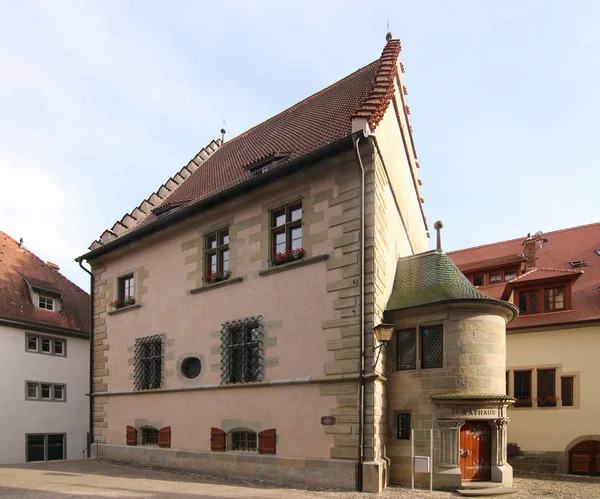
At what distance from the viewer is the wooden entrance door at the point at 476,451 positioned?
12.8 m

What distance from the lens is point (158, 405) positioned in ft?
55.8

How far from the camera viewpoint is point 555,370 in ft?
60.1

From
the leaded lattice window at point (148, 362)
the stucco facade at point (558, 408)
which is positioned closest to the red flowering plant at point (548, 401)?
the stucco facade at point (558, 408)

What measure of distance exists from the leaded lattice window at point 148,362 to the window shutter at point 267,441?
4.73 m

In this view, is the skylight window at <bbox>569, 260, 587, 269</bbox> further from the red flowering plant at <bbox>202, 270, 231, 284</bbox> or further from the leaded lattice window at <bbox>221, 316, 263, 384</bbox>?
the red flowering plant at <bbox>202, 270, 231, 284</bbox>

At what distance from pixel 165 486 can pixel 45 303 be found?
1614cm

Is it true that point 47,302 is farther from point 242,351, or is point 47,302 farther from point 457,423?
point 457,423

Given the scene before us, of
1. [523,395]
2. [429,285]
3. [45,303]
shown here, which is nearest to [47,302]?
[45,303]

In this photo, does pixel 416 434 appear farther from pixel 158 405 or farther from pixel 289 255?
pixel 158 405

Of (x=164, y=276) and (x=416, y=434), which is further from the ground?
(x=164, y=276)

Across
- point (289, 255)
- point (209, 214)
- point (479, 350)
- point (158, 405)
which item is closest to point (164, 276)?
point (209, 214)

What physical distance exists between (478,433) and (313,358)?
4.16 m

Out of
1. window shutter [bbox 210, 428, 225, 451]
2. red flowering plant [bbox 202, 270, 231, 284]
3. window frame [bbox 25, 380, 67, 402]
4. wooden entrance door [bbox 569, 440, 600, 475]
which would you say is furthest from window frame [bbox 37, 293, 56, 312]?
wooden entrance door [bbox 569, 440, 600, 475]

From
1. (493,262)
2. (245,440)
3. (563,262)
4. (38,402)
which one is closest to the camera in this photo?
(245,440)
